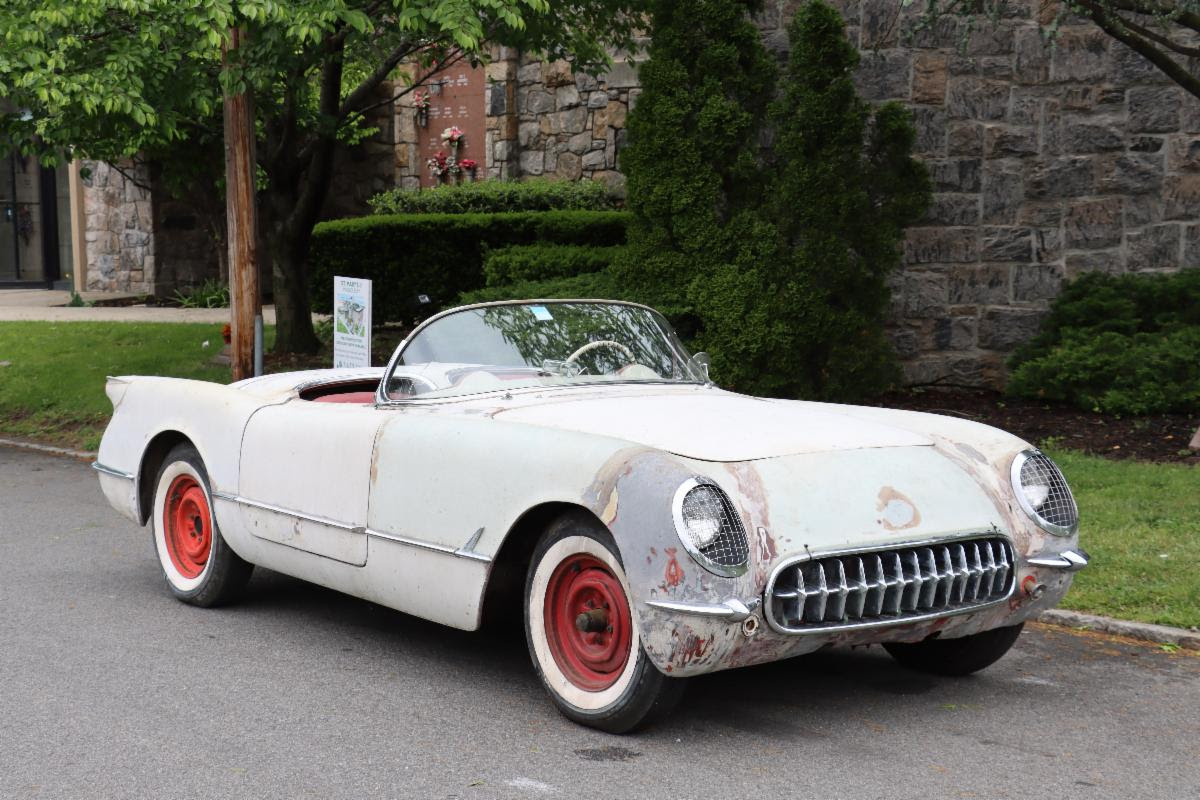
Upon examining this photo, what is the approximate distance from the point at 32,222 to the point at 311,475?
23068 millimetres

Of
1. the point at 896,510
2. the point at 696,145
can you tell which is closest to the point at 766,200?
the point at 696,145

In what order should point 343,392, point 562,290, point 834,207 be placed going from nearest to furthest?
1. point 343,392
2. point 834,207
3. point 562,290

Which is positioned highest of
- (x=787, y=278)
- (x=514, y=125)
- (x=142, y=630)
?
(x=514, y=125)

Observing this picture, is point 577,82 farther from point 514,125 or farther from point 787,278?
point 787,278

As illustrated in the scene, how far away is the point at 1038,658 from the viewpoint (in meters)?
5.45

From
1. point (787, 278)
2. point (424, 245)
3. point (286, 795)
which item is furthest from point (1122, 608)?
point (424, 245)

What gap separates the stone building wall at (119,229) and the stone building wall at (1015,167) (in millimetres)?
11717

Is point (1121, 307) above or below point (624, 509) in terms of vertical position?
above

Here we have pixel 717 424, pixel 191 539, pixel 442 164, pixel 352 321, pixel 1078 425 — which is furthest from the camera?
pixel 442 164

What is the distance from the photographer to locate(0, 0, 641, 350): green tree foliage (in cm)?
934

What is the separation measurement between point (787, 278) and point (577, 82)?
6.51m

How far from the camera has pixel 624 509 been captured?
166 inches

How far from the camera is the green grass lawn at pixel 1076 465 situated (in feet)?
20.2

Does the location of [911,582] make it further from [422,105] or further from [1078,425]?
[422,105]
